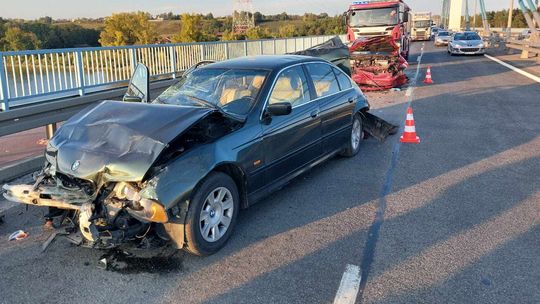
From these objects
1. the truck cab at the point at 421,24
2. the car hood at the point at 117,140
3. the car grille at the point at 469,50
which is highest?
the truck cab at the point at 421,24

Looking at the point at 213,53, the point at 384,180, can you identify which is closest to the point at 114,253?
A: the point at 384,180

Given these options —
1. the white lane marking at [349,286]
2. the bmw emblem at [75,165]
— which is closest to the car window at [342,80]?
the white lane marking at [349,286]

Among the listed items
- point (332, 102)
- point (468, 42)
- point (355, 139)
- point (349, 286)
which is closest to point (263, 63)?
point (332, 102)

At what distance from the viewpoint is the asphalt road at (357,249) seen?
3332 millimetres

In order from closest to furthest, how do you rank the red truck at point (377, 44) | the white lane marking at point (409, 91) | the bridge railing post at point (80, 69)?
the bridge railing post at point (80, 69)
the white lane marking at point (409, 91)
the red truck at point (377, 44)

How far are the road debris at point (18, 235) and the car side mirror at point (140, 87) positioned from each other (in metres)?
1.85

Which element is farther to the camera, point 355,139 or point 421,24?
point 421,24

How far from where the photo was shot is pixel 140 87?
217 inches

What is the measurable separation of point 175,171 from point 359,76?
12.1m

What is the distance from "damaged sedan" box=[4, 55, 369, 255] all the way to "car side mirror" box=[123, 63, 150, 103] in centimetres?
Result: 3

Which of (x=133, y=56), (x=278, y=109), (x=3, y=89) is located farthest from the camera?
(x=133, y=56)

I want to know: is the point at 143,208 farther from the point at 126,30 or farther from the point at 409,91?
the point at 126,30

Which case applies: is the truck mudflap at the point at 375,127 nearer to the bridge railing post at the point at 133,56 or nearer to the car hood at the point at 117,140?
the car hood at the point at 117,140

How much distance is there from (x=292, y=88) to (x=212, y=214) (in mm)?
2025
